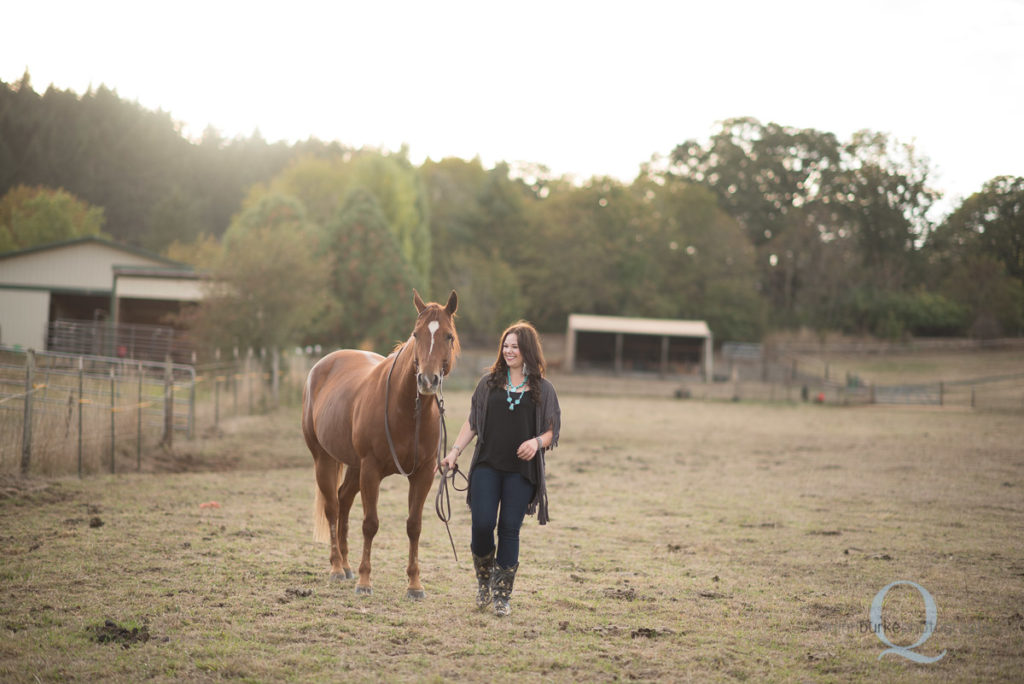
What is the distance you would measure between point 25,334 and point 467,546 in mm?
27491

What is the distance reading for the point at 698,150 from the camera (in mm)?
63094

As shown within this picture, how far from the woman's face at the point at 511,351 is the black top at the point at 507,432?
19 centimetres

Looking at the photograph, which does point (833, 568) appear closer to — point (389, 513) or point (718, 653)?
point (718, 653)

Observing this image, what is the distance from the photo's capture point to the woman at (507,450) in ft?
14.8

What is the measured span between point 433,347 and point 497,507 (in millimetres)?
1046

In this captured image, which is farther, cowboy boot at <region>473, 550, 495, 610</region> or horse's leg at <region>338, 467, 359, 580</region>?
horse's leg at <region>338, 467, 359, 580</region>

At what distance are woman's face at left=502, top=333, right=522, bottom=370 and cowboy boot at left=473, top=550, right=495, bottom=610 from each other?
3.84 ft

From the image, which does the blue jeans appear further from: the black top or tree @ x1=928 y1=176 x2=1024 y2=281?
tree @ x1=928 y1=176 x2=1024 y2=281

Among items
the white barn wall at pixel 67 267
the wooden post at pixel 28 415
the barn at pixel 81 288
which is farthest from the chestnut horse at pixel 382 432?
the white barn wall at pixel 67 267

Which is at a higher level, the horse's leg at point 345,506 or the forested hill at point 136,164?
the forested hill at point 136,164

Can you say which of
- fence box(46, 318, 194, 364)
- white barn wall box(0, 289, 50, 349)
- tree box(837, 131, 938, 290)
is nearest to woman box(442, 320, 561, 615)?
fence box(46, 318, 194, 364)

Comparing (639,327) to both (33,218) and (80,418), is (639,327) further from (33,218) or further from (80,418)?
(80,418)

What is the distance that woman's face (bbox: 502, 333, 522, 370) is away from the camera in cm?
450

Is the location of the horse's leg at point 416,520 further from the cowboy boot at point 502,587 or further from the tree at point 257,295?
the tree at point 257,295
